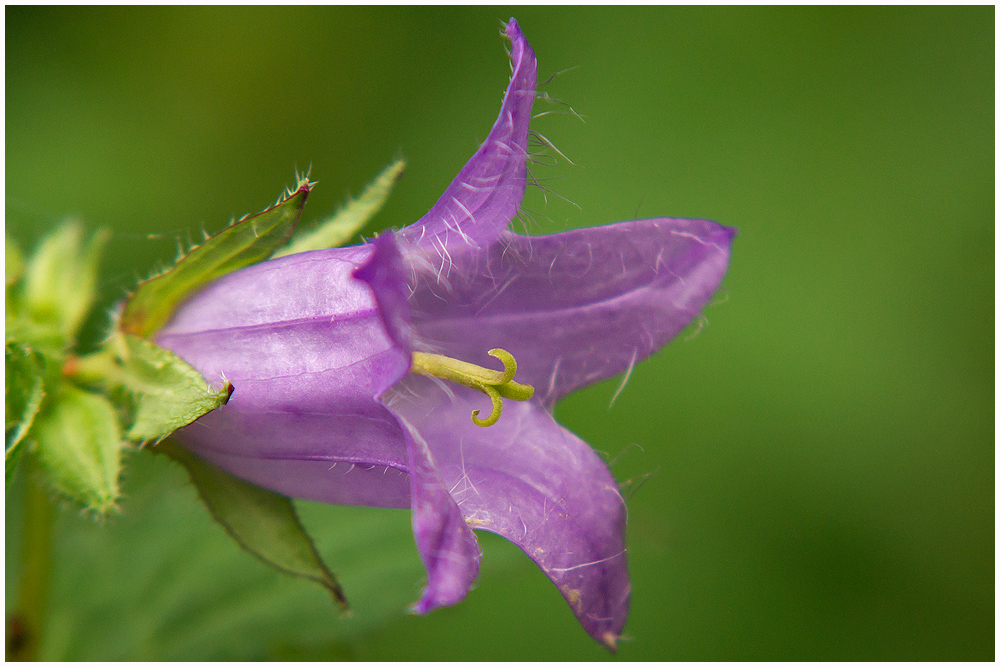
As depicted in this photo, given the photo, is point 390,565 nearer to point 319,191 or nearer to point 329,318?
point 329,318

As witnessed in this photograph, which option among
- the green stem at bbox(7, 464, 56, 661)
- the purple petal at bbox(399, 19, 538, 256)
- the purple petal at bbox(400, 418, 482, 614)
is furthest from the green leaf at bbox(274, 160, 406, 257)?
the green stem at bbox(7, 464, 56, 661)

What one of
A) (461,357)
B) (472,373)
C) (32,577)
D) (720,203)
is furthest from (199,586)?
(720,203)

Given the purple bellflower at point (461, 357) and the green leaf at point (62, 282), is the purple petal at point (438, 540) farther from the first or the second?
the green leaf at point (62, 282)

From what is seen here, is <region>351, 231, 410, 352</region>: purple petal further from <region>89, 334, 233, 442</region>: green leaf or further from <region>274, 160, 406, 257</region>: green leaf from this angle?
<region>274, 160, 406, 257</region>: green leaf

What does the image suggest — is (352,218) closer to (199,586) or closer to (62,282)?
(62,282)

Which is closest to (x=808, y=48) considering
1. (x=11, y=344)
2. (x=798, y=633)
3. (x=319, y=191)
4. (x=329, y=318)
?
(x=319, y=191)

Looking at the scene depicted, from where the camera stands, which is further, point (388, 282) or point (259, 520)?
point (259, 520)
